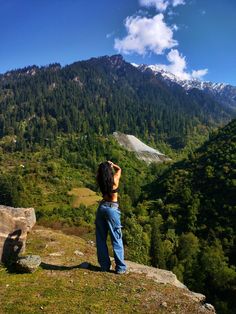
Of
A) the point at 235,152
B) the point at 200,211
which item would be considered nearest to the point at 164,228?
the point at 200,211

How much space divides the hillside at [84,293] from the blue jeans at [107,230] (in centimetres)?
41

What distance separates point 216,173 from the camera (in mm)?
108062

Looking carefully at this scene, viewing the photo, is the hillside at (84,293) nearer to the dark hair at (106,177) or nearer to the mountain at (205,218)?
the dark hair at (106,177)

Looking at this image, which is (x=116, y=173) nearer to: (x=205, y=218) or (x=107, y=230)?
(x=107, y=230)

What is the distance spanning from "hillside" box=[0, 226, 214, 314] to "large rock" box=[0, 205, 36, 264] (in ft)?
3.15

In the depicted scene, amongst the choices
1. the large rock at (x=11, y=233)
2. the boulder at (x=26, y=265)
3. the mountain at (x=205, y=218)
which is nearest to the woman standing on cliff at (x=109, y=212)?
the boulder at (x=26, y=265)

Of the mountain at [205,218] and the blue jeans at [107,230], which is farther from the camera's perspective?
the mountain at [205,218]

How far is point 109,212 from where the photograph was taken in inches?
467

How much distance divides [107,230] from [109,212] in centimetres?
78

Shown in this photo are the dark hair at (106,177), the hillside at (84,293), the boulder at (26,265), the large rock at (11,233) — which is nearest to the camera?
the hillside at (84,293)

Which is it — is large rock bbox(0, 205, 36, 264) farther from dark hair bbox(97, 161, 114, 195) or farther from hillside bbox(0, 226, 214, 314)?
dark hair bbox(97, 161, 114, 195)

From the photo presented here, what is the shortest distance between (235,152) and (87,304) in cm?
11289

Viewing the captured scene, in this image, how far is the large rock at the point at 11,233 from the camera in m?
13.0

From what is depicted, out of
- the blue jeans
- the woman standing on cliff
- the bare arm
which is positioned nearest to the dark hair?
the woman standing on cliff
